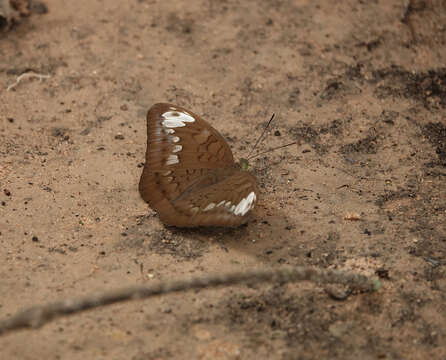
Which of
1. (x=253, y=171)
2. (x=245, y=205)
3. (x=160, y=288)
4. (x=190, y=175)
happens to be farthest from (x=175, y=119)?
(x=160, y=288)

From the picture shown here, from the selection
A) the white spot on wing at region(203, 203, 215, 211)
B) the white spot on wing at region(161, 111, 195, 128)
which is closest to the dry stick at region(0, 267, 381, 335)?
the white spot on wing at region(203, 203, 215, 211)

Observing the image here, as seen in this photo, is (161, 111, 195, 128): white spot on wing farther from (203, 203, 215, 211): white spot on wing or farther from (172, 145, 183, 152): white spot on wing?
(203, 203, 215, 211): white spot on wing

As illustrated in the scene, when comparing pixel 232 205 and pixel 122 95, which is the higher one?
pixel 232 205

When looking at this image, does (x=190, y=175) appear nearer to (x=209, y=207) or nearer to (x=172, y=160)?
(x=172, y=160)

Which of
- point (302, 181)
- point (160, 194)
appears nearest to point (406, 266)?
point (302, 181)

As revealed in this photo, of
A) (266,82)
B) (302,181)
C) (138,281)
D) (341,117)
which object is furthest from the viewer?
(266,82)

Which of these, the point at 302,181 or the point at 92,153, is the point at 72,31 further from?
the point at 302,181

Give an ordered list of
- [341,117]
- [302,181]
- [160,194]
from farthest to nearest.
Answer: [341,117] < [302,181] < [160,194]
